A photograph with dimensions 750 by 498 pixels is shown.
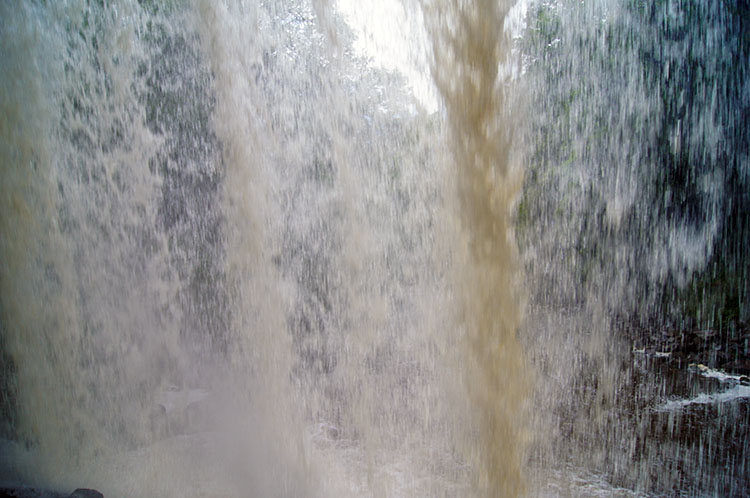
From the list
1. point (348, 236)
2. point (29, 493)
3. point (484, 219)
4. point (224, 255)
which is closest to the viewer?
point (484, 219)

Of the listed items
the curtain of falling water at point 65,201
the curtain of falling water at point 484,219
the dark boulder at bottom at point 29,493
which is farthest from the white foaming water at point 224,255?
the curtain of falling water at point 484,219

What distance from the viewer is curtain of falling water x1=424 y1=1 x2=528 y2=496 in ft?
10.5

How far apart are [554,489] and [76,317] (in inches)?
186

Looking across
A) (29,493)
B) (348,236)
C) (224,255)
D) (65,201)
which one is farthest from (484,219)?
(65,201)

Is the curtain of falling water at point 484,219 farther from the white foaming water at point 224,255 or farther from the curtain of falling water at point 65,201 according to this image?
the curtain of falling water at point 65,201

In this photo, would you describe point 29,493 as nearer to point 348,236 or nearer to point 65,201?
point 65,201

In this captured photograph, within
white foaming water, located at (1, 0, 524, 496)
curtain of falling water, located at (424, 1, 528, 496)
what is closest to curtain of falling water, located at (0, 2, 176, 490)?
white foaming water, located at (1, 0, 524, 496)

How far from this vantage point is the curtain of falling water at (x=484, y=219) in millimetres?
3201

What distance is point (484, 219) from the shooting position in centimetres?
328

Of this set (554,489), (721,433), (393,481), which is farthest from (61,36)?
(721,433)

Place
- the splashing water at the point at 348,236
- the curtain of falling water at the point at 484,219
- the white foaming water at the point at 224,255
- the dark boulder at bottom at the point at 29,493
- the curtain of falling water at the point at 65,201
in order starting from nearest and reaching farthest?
the curtain of falling water at the point at 484,219 → the dark boulder at bottom at the point at 29,493 → the splashing water at the point at 348,236 → the white foaming water at the point at 224,255 → the curtain of falling water at the point at 65,201

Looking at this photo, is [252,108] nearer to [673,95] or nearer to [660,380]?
[673,95]

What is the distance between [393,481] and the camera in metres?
3.48

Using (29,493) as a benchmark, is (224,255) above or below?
above
